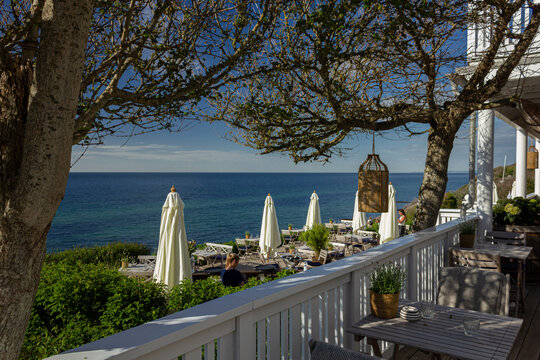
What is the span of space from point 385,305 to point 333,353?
3.38 ft

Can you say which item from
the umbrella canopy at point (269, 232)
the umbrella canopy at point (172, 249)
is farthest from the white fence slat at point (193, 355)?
the umbrella canopy at point (269, 232)

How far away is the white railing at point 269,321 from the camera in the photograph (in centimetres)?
143

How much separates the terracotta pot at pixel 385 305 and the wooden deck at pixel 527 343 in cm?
115

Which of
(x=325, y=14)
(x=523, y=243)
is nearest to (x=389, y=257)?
(x=325, y=14)

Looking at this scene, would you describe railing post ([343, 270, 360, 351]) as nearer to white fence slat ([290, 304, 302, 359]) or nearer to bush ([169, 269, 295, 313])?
white fence slat ([290, 304, 302, 359])

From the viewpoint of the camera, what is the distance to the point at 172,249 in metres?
7.02

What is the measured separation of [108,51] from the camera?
101 inches

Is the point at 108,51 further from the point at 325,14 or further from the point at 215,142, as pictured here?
the point at 215,142

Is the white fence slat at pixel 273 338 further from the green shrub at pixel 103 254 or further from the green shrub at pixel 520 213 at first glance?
the green shrub at pixel 103 254

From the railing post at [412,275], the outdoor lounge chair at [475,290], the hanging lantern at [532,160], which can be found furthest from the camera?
the hanging lantern at [532,160]

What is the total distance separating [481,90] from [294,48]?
2.22 m

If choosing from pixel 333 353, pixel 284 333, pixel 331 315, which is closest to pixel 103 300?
pixel 331 315

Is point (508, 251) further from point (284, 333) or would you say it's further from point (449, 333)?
point (284, 333)

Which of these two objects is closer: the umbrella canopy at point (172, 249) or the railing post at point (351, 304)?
the railing post at point (351, 304)
